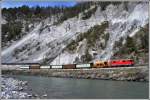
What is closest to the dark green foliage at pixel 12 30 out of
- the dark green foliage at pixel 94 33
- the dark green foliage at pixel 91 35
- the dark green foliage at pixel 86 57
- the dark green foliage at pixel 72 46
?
the dark green foliage at pixel 72 46

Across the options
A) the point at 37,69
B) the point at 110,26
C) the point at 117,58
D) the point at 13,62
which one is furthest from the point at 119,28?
the point at 13,62

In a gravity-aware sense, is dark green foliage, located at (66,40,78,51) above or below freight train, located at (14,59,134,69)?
above

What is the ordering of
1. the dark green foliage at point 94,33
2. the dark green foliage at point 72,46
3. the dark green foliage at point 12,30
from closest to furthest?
1. the dark green foliage at point 94,33
2. the dark green foliage at point 72,46
3. the dark green foliage at point 12,30

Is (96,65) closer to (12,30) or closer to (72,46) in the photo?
(72,46)

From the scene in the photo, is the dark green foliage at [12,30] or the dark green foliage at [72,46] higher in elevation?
the dark green foliage at [12,30]

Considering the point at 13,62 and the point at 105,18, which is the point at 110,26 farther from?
the point at 13,62

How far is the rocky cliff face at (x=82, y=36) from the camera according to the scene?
56.2m

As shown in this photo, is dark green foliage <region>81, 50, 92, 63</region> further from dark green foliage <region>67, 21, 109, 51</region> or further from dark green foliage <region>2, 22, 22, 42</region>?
dark green foliage <region>2, 22, 22, 42</region>

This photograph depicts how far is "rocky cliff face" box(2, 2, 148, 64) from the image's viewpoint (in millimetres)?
56219

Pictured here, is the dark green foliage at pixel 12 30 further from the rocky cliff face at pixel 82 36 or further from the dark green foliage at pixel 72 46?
the dark green foliage at pixel 72 46

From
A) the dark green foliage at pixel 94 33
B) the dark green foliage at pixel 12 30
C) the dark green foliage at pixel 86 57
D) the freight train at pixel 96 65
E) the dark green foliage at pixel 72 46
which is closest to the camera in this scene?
the freight train at pixel 96 65

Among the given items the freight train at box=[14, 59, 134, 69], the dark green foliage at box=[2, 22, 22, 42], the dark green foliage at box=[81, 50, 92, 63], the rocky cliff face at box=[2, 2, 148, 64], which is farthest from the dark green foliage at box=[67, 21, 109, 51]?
the dark green foliage at box=[2, 22, 22, 42]

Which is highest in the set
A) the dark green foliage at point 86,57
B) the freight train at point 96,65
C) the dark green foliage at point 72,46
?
the dark green foliage at point 72,46

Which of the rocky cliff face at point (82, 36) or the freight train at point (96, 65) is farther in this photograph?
the rocky cliff face at point (82, 36)
